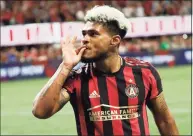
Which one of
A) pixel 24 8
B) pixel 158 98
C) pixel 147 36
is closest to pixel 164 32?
pixel 147 36

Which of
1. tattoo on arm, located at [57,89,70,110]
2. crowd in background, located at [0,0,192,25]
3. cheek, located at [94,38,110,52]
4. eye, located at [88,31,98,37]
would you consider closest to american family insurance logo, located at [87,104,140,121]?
tattoo on arm, located at [57,89,70,110]

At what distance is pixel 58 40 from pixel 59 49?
56cm

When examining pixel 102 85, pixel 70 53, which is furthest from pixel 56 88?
pixel 102 85

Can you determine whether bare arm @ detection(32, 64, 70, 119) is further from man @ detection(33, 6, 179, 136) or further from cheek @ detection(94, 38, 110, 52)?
cheek @ detection(94, 38, 110, 52)

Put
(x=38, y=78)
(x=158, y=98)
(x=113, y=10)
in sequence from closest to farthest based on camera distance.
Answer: (x=113, y=10)
(x=158, y=98)
(x=38, y=78)

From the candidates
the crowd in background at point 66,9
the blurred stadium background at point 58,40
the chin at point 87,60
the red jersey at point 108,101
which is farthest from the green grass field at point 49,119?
the chin at point 87,60

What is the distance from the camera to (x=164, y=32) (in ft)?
75.8

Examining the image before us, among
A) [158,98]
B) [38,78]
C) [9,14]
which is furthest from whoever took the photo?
[9,14]

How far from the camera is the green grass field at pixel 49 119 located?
10727 millimetres

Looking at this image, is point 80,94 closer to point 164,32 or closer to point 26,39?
point 26,39

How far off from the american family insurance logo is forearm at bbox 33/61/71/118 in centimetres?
30

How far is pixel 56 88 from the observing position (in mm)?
4172

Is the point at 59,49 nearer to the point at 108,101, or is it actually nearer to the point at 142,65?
the point at 142,65

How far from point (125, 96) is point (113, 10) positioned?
60 cm
